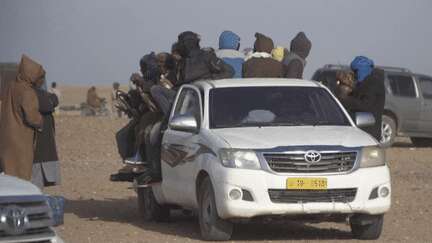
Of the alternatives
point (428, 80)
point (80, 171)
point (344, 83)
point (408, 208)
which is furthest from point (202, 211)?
point (428, 80)

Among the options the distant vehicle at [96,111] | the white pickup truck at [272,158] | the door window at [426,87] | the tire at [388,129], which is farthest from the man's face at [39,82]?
the distant vehicle at [96,111]

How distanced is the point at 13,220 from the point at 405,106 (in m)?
25.6

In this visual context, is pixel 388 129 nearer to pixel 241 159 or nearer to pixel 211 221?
pixel 211 221

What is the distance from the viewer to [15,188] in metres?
10.8

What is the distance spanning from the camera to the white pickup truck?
14.9 meters

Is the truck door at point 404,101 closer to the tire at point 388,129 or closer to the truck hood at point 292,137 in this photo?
the tire at point 388,129

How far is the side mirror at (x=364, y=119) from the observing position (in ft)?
53.4

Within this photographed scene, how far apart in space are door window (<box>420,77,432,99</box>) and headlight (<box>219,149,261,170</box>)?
21.2 m

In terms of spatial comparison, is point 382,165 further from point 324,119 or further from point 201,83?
point 201,83

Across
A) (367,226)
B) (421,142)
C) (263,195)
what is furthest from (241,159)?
(421,142)

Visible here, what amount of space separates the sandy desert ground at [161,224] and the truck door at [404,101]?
161 centimetres

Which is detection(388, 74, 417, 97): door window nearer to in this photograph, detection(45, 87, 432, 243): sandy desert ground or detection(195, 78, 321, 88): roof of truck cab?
detection(45, 87, 432, 243): sandy desert ground

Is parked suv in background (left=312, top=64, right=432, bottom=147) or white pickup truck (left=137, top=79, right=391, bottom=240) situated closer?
white pickup truck (left=137, top=79, right=391, bottom=240)

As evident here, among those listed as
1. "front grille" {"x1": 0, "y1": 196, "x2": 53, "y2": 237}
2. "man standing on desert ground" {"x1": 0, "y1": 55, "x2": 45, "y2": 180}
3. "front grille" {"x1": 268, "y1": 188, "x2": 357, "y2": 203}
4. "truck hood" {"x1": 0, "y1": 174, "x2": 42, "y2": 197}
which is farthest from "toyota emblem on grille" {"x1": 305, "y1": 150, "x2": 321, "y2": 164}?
"front grille" {"x1": 0, "y1": 196, "x2": 53, "y2": 237}
